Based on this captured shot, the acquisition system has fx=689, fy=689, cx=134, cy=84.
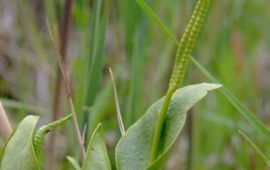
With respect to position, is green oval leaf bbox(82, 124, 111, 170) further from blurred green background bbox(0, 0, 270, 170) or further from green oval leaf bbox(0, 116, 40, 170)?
blurred green background bbox(0, 0, 270, 170)

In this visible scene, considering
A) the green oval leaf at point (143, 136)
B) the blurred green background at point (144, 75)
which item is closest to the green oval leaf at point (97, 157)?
the green oval leaf at point (143, 136)

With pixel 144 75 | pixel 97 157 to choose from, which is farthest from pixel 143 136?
pixel 144 75

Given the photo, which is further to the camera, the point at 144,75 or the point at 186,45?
the point at 144,75

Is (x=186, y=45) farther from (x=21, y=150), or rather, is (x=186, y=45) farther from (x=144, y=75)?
(x=144, y=75)

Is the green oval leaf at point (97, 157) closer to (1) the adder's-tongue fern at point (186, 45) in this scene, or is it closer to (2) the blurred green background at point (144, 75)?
(1) the adder's-tongue fern at point (186, 45)

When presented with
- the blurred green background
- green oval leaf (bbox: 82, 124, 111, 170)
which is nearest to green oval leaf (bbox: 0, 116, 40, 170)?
green oval leaf (bbox: 82, 124, 111, 170)

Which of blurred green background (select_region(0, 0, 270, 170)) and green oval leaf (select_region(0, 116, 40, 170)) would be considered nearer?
green oval leaf (select_region(0, 116, 40, 170))
